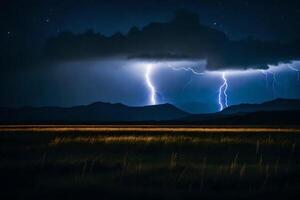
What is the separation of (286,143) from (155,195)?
16.9 meters

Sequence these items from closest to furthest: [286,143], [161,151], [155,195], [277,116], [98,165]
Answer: [155,195] → [98,165] → [161,151] → [286,143] → [277,116]

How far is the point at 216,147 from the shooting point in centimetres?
2614

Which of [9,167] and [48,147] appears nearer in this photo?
[9,167]

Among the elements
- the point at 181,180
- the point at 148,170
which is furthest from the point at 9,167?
the point at 181,180

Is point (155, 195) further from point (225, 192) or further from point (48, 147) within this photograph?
point (48, 147)

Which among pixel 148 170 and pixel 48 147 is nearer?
pixel 148 170

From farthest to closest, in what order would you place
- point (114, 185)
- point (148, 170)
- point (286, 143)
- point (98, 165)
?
point (286, 143) < point (98, 165) < point (148, 170) < point (114, 185)

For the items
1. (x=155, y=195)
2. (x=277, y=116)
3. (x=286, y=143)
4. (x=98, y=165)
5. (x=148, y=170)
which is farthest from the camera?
(x=277, y=116)

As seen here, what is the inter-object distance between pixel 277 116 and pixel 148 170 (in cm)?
10548

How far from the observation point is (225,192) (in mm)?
12227

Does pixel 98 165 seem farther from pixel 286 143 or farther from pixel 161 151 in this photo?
pixel 286 143

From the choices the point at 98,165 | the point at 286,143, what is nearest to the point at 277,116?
the point at 286,143

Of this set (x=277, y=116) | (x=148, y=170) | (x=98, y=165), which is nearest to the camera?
(x=148, y=170)

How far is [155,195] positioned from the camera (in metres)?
11.8
